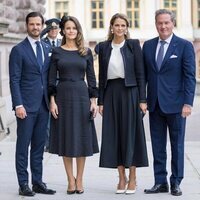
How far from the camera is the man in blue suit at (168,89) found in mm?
6781

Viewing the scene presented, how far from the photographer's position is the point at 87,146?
6.90 metres

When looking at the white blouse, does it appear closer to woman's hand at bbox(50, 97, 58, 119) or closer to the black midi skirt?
the black midi skirt

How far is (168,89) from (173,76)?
147 millimetres

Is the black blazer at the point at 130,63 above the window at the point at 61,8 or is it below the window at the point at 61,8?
below

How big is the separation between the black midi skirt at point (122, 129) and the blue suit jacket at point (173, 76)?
0.79 ft

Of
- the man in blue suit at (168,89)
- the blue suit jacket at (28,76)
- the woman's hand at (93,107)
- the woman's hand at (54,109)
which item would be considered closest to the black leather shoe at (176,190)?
the man in blue suit at (168,89)

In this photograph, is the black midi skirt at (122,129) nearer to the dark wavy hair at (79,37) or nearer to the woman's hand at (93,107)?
the woman's hand at (93,107)

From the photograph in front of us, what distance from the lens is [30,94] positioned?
6.82 meters

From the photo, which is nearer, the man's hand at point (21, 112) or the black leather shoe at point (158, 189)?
the man's hand at point (21, 112)

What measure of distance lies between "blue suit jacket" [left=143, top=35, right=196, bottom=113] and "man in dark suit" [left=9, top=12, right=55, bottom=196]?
1.14m

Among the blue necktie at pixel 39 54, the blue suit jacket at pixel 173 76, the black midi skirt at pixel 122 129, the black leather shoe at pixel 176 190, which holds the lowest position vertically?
the black leather shoe at pixel 176 190

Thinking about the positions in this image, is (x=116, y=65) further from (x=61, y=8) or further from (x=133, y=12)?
(x=61, y=8)

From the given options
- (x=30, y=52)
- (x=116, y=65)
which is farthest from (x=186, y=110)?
(x=30, y=52)

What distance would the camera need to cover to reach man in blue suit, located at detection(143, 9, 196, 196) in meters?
6.78
